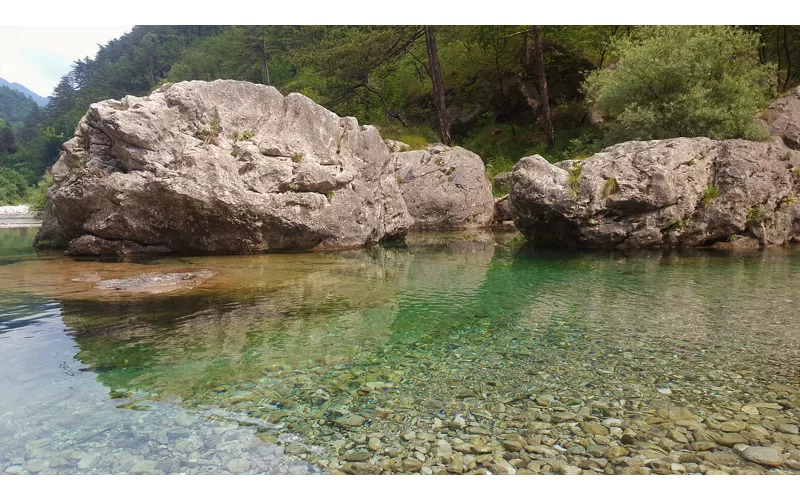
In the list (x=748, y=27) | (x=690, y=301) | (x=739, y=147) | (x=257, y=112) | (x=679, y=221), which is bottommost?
(x=690, y=301)

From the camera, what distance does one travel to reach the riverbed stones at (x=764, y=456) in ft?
11.8

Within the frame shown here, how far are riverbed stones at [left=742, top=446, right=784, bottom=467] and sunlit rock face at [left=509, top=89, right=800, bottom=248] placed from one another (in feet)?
40.5

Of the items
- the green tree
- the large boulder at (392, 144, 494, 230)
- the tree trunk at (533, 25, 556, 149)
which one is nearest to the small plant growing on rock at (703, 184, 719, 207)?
the large boulder at (392, 144, 494, 230)

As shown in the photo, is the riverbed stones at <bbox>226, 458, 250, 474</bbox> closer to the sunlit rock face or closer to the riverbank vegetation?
the sunlit rock face

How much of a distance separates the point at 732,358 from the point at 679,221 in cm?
1129

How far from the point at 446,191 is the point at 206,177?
13.0 m

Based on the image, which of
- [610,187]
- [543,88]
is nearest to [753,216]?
[610,187]

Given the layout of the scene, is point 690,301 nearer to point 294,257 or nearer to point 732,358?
point 732,358

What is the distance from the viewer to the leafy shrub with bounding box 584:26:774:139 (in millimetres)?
18359

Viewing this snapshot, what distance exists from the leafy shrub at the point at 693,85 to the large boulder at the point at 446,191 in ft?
24.1

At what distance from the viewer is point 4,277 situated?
11289mm

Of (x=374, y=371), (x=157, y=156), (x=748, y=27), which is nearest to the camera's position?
(x=374, y=371)

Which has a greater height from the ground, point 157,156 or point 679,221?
point 157,156

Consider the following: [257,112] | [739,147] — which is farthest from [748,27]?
[257,112]
